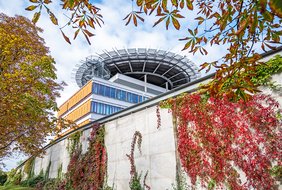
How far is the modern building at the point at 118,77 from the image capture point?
3547 centimetres

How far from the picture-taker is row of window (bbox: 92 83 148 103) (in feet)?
117

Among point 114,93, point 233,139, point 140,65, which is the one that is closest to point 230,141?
point 233,139

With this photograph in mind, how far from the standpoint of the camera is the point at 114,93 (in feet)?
123

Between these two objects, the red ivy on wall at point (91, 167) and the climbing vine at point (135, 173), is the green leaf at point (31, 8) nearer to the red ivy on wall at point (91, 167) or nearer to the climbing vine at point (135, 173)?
the climbing vine at point (135, 173)

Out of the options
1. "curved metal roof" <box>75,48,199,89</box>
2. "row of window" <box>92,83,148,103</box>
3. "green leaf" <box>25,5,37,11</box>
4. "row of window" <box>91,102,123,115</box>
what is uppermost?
"curved metal roof" <box>75,48,199,89</box>

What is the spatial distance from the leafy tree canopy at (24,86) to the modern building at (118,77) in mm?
26158

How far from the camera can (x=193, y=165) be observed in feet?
19.3

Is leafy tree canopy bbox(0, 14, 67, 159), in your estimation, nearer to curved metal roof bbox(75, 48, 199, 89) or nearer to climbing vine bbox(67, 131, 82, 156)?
climbing vine bbox(67, 131, 82, 156)

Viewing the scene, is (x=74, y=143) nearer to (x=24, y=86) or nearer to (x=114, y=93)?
(x=24, y=86)

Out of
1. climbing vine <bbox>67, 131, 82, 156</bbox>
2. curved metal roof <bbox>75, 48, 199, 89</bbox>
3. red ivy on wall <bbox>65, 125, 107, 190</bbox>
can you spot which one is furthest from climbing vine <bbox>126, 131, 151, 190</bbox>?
curved metal roof <bbox>75, 48, 199, 89</bbox>

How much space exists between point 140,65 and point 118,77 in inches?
189

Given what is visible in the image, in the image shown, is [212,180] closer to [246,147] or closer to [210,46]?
[246,147]

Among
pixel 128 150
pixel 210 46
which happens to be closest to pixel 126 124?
pixel 128 150

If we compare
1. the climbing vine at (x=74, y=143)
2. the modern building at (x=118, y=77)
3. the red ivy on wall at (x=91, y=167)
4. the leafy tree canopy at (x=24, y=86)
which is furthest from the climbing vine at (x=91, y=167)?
the modern building at (x=118, y=77)
